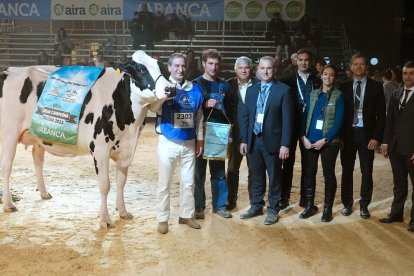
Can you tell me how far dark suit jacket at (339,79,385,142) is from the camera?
534 centimetres

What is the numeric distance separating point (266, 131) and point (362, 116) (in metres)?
1.16

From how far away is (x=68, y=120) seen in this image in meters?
5.07

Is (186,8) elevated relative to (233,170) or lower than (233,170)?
elevated

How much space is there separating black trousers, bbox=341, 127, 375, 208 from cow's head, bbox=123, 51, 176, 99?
89.7 inches

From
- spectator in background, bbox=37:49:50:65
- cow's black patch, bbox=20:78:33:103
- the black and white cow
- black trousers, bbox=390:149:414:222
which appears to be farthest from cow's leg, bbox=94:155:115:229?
spectator in background, bbox=37:49:50:65

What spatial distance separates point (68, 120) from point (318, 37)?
41.2 ft

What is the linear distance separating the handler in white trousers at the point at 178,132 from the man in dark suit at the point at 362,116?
1769mm

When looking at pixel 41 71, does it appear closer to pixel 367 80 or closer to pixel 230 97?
pixel 230 97

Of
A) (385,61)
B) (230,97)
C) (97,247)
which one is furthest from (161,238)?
(385,61)

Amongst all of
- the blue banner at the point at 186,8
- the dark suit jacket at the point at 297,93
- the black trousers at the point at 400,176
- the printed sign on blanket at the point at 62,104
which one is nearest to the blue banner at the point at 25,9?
the blue banner at the point at 186,8

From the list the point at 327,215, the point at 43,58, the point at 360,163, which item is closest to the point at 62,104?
the point at 327,215

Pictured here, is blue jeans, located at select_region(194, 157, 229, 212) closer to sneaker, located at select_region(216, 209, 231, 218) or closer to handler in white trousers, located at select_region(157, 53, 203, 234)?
sneaker, located at select_region(216, 209, 231, 218)

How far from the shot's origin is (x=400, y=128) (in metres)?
5.12

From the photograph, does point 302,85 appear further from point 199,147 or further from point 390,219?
point 390,219
